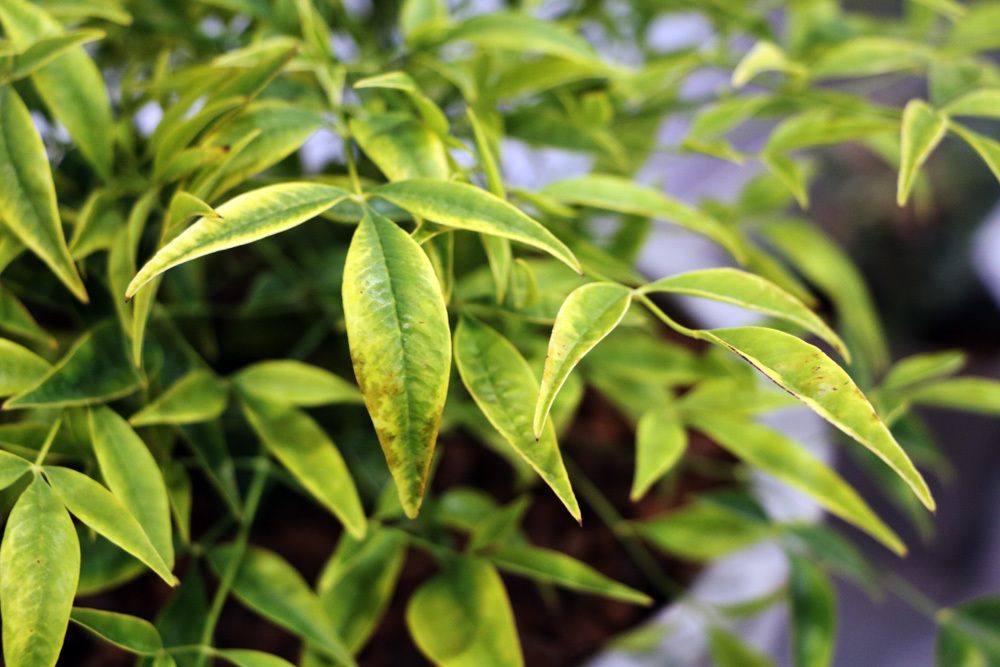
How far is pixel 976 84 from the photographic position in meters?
0.24

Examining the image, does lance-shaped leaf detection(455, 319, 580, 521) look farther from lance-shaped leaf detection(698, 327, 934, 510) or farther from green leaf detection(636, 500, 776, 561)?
green leaf detection(636, 500, 776, 561)

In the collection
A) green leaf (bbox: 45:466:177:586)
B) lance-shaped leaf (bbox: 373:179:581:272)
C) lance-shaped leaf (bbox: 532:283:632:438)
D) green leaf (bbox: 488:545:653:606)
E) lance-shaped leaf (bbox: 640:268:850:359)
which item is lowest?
green leaf (bbox: 488:545:653:606)

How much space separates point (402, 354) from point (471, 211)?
1.3 inches

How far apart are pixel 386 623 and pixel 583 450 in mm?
120

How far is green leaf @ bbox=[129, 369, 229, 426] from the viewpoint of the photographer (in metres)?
0.20

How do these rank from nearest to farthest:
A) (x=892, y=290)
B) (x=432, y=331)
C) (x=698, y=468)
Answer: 1. (x=432, y=331)
2. (x=698, y=468)
3. (x=892, y=290)

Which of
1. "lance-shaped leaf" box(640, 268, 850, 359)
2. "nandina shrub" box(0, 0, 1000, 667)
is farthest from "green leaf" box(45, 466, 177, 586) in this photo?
"lance-shaped leaf" box(640, 268, 850, 359)

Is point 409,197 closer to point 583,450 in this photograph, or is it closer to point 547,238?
point 547,238

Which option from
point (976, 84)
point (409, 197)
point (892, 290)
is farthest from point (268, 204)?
point (892, 290)

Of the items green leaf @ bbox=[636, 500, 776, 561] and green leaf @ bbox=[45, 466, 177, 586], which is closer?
green leaf @ bbox=[45, 466, 177, 586]

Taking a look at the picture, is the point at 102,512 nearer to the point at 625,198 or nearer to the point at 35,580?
the point at 35,580

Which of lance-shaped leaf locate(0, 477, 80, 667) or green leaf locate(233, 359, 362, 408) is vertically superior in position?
lance-shaped leaf locate(0, 477, 80, 667)

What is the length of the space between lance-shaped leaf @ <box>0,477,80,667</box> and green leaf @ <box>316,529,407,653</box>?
8cm

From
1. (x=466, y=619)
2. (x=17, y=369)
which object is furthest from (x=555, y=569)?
(x=17, y=369)
